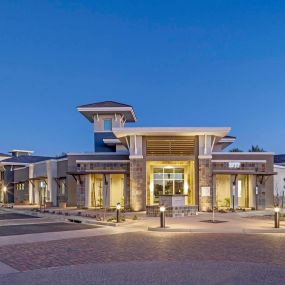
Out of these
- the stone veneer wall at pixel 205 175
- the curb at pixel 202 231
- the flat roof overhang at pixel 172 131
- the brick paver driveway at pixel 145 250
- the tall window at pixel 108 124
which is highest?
the tall window at pixel 108 124

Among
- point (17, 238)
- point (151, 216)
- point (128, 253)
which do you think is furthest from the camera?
point (151, 216)

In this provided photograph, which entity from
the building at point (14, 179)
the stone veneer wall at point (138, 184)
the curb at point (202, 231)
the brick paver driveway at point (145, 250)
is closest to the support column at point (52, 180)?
the building at point (14, 179)

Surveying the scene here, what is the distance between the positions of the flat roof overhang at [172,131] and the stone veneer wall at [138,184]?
6.88 feet

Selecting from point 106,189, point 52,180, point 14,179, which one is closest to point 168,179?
point 106,189

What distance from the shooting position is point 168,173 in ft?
107

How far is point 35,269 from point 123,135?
2114cm

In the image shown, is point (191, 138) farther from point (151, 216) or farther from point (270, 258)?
point (270, 258)

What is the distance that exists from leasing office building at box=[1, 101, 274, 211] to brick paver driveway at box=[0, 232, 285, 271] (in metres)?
13.8

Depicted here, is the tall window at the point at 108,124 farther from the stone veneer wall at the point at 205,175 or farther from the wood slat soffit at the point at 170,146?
the stone veneer wall at the point at 205,175

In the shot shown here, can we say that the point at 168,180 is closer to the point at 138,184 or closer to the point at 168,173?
the point at 168,173

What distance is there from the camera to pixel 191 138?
30.2 m

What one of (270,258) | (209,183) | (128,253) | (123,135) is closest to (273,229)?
(270,258)

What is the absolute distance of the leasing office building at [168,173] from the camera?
29.8m

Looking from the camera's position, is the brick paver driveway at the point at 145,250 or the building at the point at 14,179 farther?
the building at the point at 14,179
